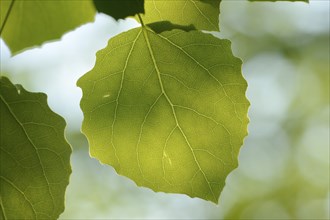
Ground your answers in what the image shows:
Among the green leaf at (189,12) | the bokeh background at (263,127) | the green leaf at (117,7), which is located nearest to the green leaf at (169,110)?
the green leaf at (189,12)

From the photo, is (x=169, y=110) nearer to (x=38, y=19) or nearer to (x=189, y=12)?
(x=189, y=12)

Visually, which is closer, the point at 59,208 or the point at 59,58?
the point at 59,208

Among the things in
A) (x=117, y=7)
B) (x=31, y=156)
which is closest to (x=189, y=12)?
(x=117, y=7)

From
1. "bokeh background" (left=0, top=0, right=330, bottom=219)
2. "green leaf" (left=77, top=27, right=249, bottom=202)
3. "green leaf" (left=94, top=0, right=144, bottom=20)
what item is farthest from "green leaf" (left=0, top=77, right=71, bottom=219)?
"bokeh background" (left=0, top=0, right=330, bottom=219)

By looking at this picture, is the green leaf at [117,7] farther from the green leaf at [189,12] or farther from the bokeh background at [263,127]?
the bokeh background at [263,127]

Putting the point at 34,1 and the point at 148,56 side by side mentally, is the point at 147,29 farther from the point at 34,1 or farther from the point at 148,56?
the point at 34,1

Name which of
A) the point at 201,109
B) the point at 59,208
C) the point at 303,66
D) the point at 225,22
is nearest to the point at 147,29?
the point at 201,109

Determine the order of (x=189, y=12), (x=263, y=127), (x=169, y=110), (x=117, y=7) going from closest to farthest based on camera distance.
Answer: (x=117, y=7)
(x=189, y=12)
(x=169, y=110)
(x=263, y=127)
